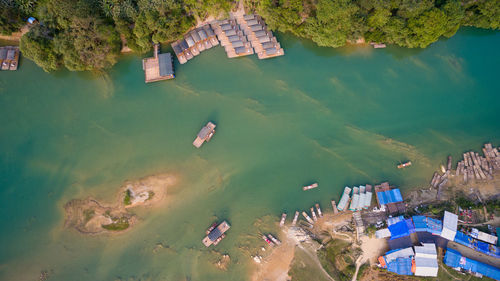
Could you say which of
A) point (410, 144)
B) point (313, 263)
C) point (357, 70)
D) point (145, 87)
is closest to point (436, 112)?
point (410, 144)

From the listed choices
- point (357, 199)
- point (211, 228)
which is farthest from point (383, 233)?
point (211, 228)

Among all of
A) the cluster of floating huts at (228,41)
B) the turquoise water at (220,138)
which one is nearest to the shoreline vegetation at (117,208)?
the turquoise water at (220,138)

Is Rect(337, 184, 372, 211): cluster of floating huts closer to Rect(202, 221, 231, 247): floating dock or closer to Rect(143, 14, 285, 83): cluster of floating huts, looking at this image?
Rect(202, 221, 231, 247): floating dock

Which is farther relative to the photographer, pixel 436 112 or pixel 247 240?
pixel 436 112

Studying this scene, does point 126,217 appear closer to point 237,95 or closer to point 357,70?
point 237,95

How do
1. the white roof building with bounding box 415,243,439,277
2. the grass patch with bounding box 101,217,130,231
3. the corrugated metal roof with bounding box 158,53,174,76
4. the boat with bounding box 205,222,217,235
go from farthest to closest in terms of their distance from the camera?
the corrugated metal roof with bounding box 158,53,174,76 < the grass patch with bounding box 101,217,130,231 < the boat with bounding box 205,222,217,235 < the white roof building with bounding box 415,243,439,277

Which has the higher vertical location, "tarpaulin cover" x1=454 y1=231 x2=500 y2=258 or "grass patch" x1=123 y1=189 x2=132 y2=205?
"tarpaulin cover" x1=454 y1=231 x2=500 y2=258

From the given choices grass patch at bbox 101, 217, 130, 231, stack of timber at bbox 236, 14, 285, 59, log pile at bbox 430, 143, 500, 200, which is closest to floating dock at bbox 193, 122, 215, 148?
stack of timber at bbox 236, 14, 285, 59

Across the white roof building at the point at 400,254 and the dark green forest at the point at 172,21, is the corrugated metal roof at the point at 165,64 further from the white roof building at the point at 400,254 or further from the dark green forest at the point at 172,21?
the white roof building at the point at 400,254
